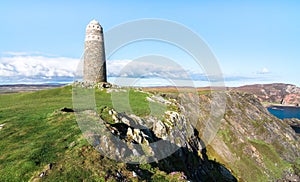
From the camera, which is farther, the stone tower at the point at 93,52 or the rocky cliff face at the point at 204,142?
the stone tower at the point at 93,52

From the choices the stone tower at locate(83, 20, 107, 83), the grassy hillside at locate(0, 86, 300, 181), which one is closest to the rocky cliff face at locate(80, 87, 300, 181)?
the grassy hillside at locate(0, 86, 300, 181)

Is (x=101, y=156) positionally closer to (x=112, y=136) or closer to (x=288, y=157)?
(x=112, y=136)

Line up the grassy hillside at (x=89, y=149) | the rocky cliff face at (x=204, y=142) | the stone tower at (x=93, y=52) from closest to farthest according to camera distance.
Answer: the grassy hillside at (x=89, y=149)
the rocky cliff face at (x=204, y=142)
the stone tower at (x=93, y=52)

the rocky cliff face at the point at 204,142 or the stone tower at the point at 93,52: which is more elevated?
the stone tower at the point at 93,52

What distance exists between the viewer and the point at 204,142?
4600 centimetres

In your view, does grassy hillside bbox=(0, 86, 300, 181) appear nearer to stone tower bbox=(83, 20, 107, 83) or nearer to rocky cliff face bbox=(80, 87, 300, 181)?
rocky cliff face bbox=(80, 87, 300, 181)

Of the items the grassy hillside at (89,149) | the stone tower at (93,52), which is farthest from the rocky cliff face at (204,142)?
the stone tower at (93,52)

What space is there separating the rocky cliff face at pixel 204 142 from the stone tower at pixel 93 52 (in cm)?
1300

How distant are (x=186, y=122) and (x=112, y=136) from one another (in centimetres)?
2119

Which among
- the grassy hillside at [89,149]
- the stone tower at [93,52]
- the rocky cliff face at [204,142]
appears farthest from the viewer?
the stone tower at [93,52]

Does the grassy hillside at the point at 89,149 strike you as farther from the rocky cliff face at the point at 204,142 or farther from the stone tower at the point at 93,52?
the stone tower at the point at 93,52

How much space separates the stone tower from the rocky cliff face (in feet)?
42.7

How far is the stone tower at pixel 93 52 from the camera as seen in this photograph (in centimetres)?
4878

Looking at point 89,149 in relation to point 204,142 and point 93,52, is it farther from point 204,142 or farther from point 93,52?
point 93,52
